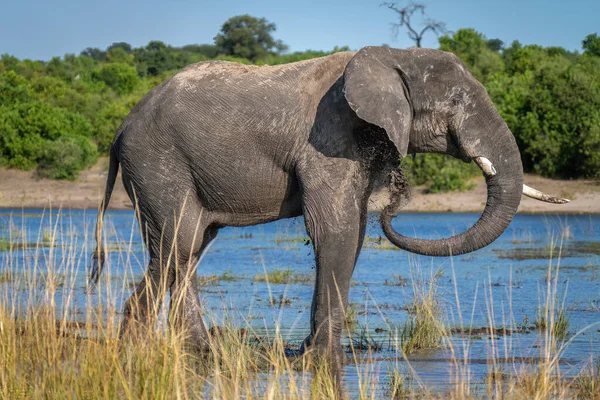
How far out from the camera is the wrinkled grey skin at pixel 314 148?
7.78 meters

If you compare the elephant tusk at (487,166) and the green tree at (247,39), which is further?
the green tree at (247,39)

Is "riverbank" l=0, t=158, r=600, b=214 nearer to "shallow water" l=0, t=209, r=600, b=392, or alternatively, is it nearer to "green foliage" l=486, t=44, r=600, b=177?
"green foliage" l=486, t=44, r=600, b=177

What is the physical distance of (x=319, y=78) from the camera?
816cm

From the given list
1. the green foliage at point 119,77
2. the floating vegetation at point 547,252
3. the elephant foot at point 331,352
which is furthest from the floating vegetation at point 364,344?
the green foliage at point 119,77

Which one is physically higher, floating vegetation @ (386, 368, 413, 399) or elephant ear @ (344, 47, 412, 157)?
elephant ear @ (344, 47, 412, 157)

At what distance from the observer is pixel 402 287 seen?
13.4 metres

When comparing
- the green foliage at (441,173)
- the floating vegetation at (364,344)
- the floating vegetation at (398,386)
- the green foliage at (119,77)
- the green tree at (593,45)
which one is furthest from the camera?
the green foliage at (119,77)

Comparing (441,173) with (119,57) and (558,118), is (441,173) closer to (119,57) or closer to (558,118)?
(558,118)

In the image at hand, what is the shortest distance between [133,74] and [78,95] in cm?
1384

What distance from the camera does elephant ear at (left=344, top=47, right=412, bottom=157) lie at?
7.64 metres

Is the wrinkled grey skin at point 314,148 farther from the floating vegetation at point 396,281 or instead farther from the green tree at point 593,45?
the green tree at point 593,45

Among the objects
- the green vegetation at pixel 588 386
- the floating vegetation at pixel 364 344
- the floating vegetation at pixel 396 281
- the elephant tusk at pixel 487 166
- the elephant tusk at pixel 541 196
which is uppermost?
the elephant tusk at pixel 487 166

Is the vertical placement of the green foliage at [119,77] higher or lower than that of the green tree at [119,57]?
lower

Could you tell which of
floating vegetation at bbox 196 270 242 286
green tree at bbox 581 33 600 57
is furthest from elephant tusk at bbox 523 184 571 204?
green tree at bbox 581 33 600 57
